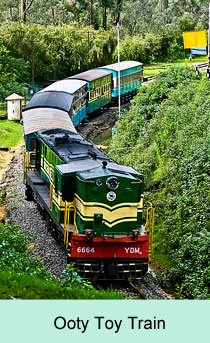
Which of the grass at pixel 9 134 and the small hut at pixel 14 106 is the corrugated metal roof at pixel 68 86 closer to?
the grass at pixel 9 134

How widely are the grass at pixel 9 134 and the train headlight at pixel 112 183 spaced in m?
20.9

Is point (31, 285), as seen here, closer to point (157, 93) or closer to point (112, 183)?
point (112, 183)

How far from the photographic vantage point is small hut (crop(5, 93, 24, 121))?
41719 millimetres

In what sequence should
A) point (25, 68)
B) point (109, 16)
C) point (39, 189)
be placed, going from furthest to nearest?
point (109, 16), point (25, 68), point (39, 189)

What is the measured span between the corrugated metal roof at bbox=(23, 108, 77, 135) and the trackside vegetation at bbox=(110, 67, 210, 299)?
295 centimetres

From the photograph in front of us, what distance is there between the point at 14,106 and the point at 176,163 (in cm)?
2042

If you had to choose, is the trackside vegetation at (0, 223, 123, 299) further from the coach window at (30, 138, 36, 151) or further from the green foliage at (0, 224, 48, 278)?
the coach window at (30, 138, 36, 151)

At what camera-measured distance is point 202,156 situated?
21.7 meters

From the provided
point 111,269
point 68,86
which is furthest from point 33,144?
point 68,86

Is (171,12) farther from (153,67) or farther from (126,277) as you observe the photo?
(126,277)

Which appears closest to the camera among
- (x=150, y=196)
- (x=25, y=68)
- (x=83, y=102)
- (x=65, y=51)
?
(x=150, y=196)

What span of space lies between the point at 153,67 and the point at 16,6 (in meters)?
23.0

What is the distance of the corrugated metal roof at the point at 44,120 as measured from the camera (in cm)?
2526

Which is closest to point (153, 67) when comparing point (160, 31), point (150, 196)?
point (160, 31)
